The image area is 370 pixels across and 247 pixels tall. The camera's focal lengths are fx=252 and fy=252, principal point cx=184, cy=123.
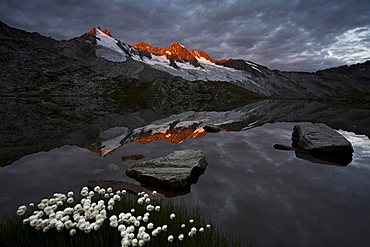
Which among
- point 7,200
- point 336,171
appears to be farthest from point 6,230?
point 336,171

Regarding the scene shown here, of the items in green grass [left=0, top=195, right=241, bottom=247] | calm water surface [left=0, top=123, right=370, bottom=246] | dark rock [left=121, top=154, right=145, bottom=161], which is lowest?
calm water surface [left=0, top=123, right=370, bottom=246]

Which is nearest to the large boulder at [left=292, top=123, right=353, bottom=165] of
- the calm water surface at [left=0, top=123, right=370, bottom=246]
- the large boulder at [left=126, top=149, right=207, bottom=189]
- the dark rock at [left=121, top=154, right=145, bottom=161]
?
the calm water surface at [left=0, top=123, right=370, bottom=246]

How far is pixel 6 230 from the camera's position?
22.2 feet

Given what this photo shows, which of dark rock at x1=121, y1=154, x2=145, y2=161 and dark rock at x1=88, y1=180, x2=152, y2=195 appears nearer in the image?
dark rock at x1=88, y1=180, x2=152, y2=195

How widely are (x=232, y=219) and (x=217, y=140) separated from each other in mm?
18426

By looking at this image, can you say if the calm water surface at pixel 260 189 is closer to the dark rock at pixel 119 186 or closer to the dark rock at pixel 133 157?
the dark rock at pixel 133 157

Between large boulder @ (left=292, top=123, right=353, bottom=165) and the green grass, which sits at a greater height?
the green grass

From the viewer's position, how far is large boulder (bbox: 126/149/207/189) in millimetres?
13633

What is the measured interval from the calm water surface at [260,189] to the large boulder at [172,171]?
639 mm

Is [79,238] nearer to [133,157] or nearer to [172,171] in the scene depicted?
[172,171]

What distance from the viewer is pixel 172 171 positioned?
1459 cm

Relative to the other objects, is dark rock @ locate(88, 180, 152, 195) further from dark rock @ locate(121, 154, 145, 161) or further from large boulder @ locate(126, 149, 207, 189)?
dark rock @ locate(121, 154, 145, 161)

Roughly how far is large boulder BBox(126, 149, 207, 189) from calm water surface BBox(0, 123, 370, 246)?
64cm

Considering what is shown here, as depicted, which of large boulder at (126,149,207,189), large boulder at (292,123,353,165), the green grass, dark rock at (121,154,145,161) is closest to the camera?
the green grass
